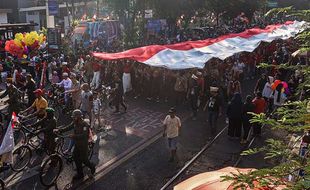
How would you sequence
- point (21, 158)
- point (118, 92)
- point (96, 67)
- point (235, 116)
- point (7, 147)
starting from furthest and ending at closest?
point (96, 67) < point (118, 92) < point (235, 116) < point (21, 158) < point (7, 147)

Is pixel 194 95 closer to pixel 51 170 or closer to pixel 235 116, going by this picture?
pixel 235 116

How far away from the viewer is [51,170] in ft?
30.2

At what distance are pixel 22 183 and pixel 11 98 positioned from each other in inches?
Answer: 179

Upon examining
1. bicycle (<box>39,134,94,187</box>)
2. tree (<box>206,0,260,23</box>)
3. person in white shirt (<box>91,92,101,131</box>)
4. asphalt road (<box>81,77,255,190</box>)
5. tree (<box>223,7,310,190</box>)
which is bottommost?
asphalt road (<box>81,77,255,190</box>)

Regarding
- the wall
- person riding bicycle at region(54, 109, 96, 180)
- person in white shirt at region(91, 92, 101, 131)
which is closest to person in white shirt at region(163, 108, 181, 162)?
person riding bicycle at region(54, 109, 96, 180)

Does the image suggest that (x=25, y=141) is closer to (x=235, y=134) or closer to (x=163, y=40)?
(x=235, y=134)

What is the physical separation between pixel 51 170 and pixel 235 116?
5.90m

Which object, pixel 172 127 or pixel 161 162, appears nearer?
pixel 172 127

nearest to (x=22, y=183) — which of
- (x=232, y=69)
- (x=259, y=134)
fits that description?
(x=259, y=134)

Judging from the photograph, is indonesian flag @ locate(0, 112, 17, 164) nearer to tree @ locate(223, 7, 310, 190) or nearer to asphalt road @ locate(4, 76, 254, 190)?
asphalt road @ locate(4, 76, 254, 190)

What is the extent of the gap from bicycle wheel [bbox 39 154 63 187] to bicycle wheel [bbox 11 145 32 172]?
1024mm

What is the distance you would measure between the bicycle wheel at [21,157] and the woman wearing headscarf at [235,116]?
620 cm

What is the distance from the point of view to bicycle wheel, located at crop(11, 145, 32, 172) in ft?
31.7

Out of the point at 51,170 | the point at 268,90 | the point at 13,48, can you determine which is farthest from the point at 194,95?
the point at 13,48
